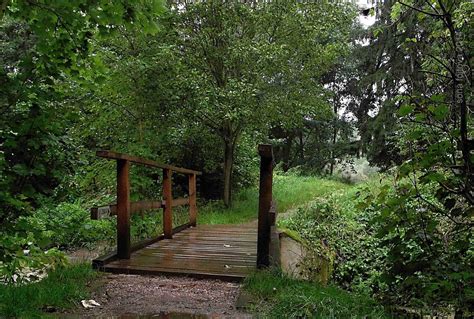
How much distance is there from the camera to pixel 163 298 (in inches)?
128

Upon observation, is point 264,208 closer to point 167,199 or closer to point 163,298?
point 163,298

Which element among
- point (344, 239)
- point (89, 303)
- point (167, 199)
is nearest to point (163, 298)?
point (89, 303)

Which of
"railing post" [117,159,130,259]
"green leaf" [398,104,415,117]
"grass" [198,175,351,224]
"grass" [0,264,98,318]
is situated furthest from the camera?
"grass" [198,175,351,224]

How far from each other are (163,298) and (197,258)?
4.38 ft

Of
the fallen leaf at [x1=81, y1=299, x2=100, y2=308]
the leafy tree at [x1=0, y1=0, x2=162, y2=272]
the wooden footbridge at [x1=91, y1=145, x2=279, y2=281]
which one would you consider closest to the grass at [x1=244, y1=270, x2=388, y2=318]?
the wooden footbridge at [x1=91, y1=145, x2=279, y2=281]

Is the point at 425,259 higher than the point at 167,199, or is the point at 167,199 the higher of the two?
the point at 167,199

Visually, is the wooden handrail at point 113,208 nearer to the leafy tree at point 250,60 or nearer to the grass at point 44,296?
the grass at point 44,296

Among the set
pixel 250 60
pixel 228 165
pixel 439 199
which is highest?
pixel 250 60

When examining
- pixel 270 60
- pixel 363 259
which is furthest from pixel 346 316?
pixel 270 60

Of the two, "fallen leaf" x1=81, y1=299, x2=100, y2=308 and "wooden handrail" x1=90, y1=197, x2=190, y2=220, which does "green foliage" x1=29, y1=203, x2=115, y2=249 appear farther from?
"fallen leaf" x1=81, y1=299, x2=100, y2=308

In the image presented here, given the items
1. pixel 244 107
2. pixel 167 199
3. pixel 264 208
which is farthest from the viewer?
pixel 244 107

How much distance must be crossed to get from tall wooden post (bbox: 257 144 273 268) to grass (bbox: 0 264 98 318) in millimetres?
1590

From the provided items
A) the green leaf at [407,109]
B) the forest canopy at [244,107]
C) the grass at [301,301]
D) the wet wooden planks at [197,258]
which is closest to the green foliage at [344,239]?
the forest canopy at [244,107]

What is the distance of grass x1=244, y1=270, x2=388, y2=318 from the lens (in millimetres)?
2773
